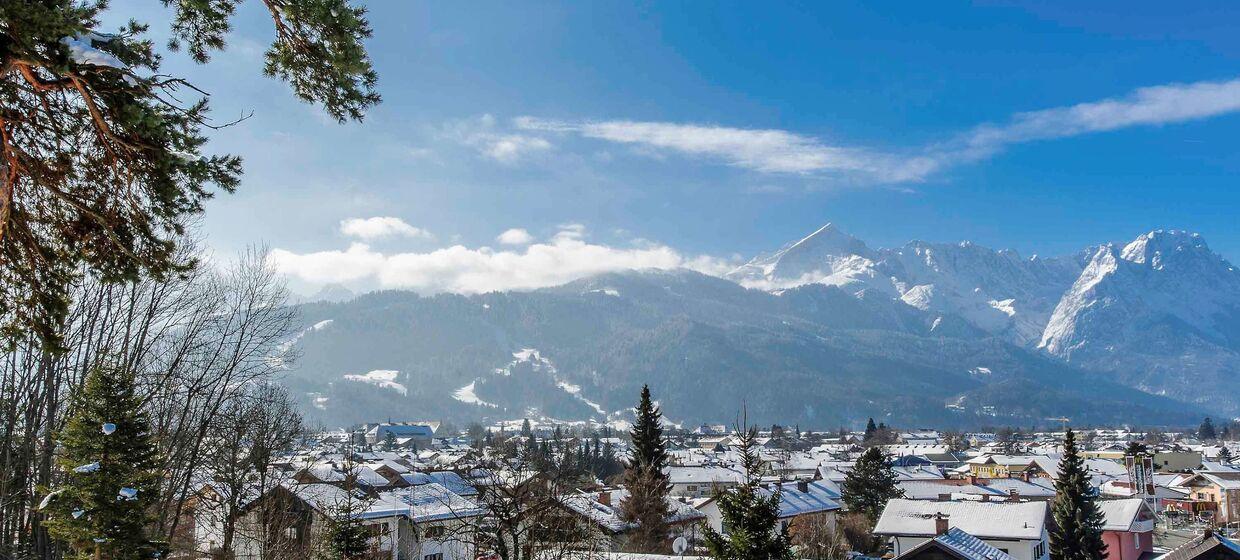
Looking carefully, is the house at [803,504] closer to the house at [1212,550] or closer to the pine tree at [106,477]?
the house at [1212,550]

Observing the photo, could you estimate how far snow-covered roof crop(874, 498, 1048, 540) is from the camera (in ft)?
129

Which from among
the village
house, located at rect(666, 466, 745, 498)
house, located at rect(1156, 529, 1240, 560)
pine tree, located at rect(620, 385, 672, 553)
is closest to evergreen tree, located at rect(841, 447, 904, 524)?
the village

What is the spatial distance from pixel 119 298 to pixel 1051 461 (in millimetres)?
105137

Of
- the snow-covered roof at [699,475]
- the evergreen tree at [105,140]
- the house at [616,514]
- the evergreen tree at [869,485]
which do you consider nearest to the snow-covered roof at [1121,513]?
the evergreen tree at [869,485]

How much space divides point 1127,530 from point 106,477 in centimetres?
5056

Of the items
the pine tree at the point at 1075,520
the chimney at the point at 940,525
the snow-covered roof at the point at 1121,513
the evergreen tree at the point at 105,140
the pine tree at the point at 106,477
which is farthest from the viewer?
the snow-covered roof at the point at 1121,513

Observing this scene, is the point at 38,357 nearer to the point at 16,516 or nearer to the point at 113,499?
the point at 16,516

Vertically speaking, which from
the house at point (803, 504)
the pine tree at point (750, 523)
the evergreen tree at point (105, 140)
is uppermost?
the evergreen tree at point (105, 140)

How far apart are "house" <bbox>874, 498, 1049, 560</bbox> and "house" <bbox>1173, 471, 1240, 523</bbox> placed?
4214 cm

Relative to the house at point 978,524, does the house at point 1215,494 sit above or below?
below

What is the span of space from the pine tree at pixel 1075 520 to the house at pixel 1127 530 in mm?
3684

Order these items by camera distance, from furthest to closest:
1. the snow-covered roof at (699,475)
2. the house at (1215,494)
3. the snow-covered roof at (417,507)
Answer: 1. the snow-covered roof at (699,475)
2. the house at (1215,494)
3. the snow-covered roof at (417,507)

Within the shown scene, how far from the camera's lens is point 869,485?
54719 millimetres

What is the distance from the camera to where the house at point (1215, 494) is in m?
71.5
